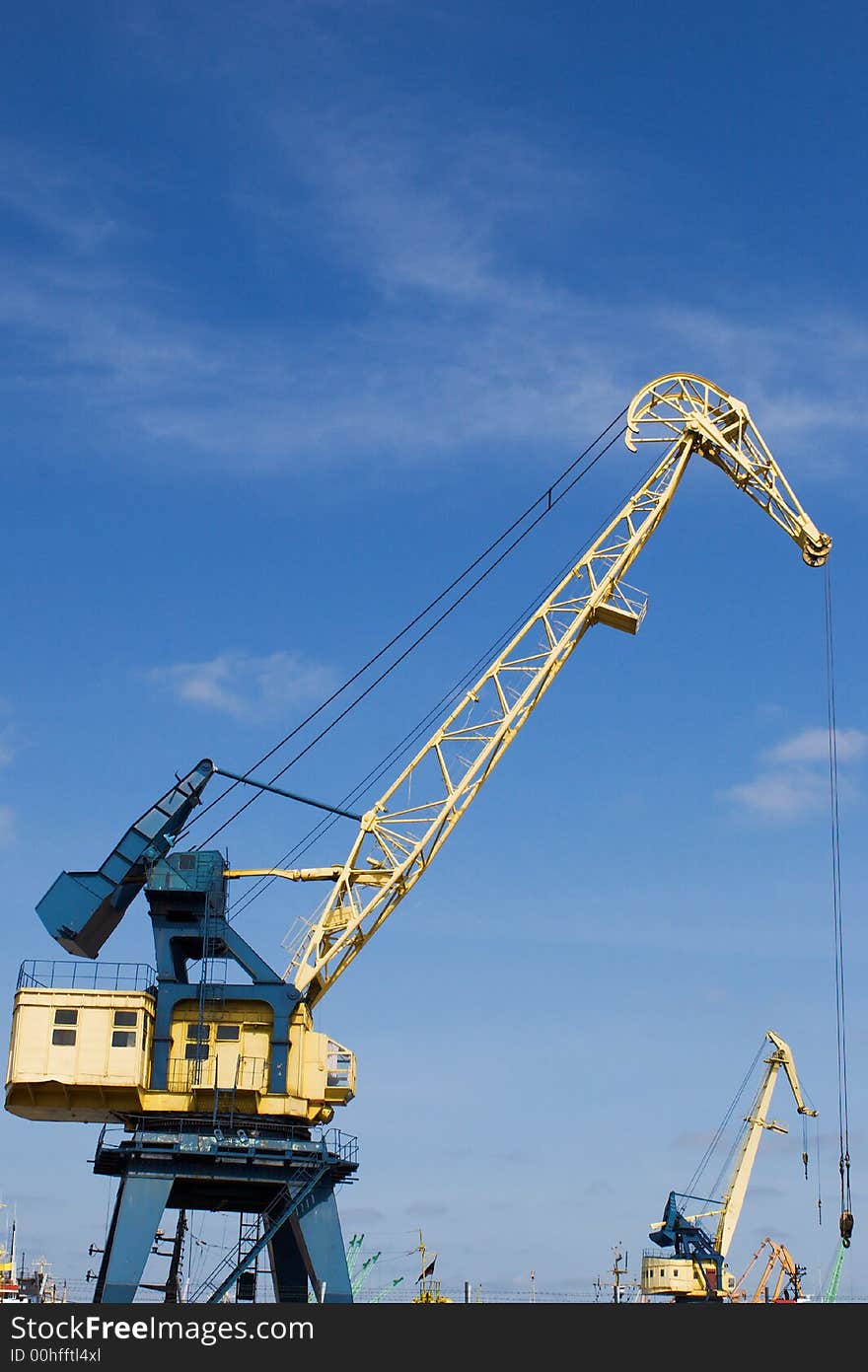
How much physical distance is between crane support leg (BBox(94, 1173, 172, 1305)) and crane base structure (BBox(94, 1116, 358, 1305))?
0.10 ft

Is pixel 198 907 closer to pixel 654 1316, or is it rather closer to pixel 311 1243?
pixel 311 1243

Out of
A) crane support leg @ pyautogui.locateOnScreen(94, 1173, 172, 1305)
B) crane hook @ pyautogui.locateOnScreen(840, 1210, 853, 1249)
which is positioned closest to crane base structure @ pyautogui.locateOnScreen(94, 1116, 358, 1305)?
crane support leg @ pyautogui.locateOnScreen(94, 1173, 172, 1305)

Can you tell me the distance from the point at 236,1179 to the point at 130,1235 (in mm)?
3638

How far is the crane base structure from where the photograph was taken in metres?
49.5

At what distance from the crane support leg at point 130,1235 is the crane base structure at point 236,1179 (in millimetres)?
31

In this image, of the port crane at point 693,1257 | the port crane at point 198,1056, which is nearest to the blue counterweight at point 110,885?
the port crane at point 198,1056

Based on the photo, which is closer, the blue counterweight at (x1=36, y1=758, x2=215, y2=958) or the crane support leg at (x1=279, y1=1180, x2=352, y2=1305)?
the crane support leg at (x1=279, y1=1180, x2=352, y2=1305)

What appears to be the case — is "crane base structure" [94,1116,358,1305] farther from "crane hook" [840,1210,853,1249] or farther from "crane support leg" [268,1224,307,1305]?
"crane hook" [840,1210,853,1249]

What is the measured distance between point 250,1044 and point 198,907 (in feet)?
15.9

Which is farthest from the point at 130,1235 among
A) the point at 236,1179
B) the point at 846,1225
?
the point at 846,1225

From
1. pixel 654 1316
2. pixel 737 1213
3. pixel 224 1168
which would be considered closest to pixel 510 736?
pixel 224 1168

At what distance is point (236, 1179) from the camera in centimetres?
5050

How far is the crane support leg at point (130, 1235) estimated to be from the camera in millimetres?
48375

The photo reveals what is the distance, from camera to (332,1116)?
2083 inches
